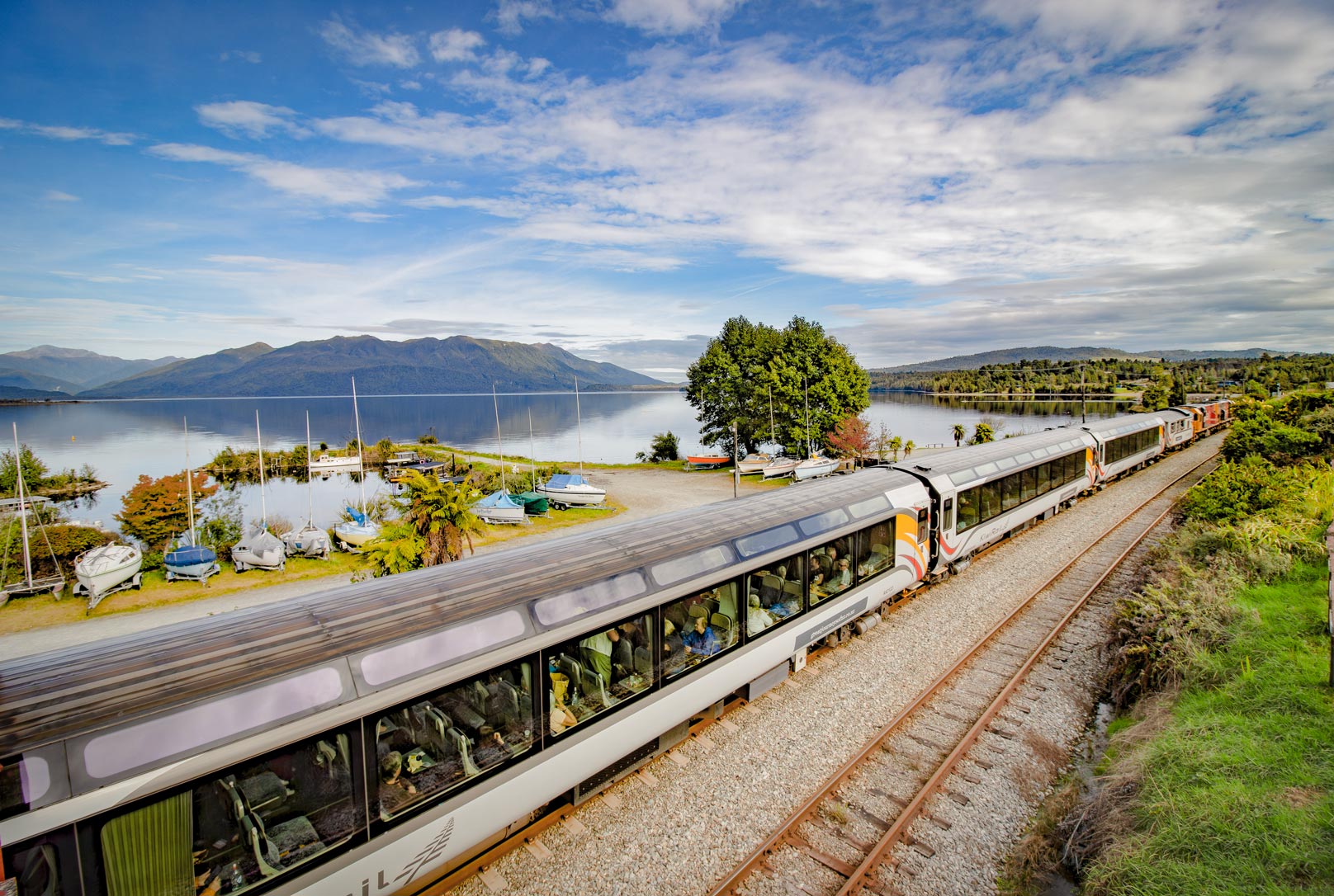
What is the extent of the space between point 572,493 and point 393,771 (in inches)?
940

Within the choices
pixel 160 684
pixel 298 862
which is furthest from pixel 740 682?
pixel 160 684

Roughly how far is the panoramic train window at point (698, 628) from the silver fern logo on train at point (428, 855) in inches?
117

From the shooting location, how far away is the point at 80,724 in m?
3.94

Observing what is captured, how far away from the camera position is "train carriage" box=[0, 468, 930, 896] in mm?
3926

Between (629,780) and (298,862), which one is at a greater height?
(298,862)

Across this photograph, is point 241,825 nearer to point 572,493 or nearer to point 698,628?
point 698,628


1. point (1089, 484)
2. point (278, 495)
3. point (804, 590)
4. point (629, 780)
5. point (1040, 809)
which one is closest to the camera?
point (1040, 809)

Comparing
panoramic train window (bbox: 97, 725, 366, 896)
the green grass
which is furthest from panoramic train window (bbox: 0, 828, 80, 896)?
the green grass

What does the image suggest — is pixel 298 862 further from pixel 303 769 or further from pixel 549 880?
pixel 549 880

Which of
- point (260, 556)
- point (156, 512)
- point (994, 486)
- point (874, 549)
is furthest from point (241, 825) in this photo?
point (156, 512)

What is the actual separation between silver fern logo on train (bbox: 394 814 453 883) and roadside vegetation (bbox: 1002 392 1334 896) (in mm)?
5697

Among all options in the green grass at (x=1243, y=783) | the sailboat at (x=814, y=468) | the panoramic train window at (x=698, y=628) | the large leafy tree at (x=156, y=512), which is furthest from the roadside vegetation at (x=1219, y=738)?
the large leafy tree at (x=156, y=512)

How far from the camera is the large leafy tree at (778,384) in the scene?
3891 centimetres

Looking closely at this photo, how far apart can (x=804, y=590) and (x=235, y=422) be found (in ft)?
543
